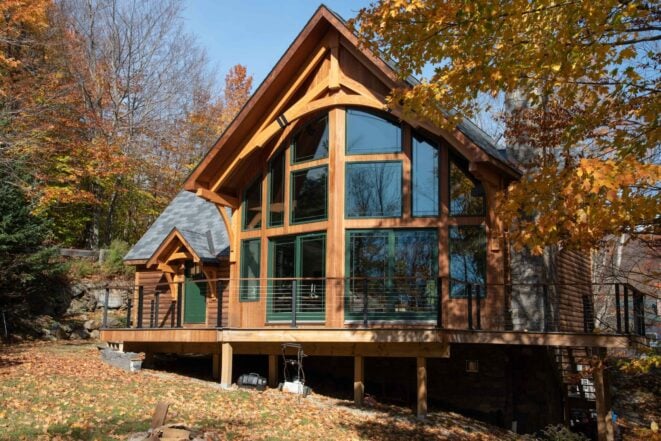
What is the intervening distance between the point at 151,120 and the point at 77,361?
69.2 feet

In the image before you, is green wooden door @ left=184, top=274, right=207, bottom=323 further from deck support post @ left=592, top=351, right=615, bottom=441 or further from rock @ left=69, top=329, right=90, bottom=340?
deck support post @ left=592, top=351, right=615, bottom=441

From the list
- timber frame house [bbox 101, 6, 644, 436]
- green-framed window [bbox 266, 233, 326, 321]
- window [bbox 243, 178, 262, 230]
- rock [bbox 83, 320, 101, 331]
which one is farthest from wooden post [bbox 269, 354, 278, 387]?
rock [bbox 83, 320, 101, 331]

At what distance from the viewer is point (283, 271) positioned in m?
16.2

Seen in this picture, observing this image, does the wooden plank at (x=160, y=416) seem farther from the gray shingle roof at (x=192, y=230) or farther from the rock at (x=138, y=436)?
the gray shingle roof at (x=192, y=230)

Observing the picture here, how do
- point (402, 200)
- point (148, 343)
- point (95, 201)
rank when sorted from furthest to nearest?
point (95, 201) < point (148, 343) < point (402, 200)

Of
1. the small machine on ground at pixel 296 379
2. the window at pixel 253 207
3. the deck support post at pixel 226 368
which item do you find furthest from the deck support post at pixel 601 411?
the window at pixel 253 207

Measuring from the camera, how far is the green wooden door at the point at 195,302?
19.0 meters

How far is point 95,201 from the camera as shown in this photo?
29359 mm

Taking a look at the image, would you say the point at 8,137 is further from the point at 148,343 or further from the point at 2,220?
the point at 148,343

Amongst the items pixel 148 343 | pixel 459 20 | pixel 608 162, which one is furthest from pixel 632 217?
pixel 148 343

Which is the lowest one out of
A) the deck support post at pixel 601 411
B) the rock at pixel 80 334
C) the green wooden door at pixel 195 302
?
the deck support post at pixel 601 411

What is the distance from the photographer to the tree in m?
6.64

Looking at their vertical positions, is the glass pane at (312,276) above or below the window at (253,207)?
below

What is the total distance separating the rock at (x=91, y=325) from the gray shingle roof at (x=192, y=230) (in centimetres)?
450
